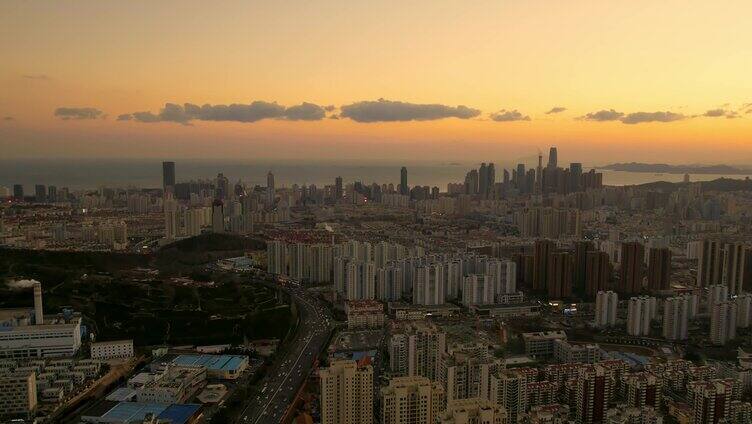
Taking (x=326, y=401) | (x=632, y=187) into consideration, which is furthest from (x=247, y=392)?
(x=632, y=187)

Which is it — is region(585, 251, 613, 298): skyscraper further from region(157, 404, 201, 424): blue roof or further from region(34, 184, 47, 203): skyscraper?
region(34, 184, 47, 203): skyscraper

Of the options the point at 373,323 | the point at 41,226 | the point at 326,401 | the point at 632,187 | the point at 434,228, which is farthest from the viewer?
the point at 632,187

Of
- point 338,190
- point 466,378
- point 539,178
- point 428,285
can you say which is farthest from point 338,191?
point 466,378

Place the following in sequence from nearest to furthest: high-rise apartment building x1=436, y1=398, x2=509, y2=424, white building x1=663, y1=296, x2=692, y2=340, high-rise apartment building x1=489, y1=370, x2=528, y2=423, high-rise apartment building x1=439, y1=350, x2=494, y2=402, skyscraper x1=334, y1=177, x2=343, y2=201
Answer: high-rise apartment building x1=436, y1=398, x2=509, y2=424
high-rise apartment building x1=489, y1=370, x2=528, y2=423
high-rise apartment building x1=439, y1=350, x2=494, y2=402
white building x1=663, y1=296, x2=692, y2=340
skyscraper x1=334, y1=177, x2=343, y2=201

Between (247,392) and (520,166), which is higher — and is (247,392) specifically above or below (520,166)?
below

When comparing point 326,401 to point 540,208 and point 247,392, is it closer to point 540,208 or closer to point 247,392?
point 247,392

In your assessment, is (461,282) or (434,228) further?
(434,228)

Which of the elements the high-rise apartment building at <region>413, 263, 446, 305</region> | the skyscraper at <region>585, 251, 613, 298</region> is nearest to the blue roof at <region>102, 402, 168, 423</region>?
the high-rise apartment building at <region>413, 263, 446, 305</region>
